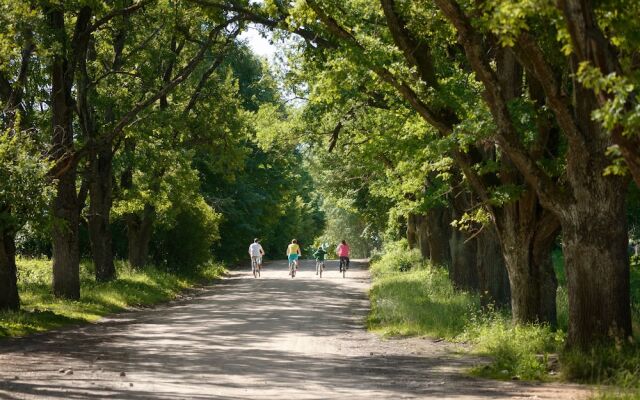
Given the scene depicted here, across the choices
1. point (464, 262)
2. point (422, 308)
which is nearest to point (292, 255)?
point (464, 262)

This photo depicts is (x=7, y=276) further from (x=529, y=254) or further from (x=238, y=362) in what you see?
(x=529, y=254)

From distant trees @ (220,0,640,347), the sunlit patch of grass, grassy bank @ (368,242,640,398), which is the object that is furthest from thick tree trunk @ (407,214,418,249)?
the sunlit patch of grass

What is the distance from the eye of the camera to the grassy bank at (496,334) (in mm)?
12016

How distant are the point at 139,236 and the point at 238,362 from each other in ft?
A: 74.4

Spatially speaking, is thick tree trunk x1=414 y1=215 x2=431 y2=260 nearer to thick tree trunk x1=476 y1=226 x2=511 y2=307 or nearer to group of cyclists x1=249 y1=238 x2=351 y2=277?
group of cyclists x1=249 y1=238 x2=351 y2=277

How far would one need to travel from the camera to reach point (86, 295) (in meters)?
25.6

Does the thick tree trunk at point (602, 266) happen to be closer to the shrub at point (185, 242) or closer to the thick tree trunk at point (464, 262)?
the thick tree trunk at point (464, 262)

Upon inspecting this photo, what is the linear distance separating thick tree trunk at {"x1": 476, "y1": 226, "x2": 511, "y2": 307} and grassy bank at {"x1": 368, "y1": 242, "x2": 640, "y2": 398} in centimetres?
48

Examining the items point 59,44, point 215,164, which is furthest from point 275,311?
point 215,164

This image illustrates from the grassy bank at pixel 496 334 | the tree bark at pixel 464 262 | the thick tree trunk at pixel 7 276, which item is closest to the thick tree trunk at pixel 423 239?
the grassy bank at pixel 496 334

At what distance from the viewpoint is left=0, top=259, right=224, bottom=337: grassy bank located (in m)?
Result: 19.4

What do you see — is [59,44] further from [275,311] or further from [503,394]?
[503,394]

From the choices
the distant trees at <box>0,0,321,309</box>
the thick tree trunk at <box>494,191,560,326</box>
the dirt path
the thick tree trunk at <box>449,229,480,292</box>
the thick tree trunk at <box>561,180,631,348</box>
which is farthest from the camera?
the thick tree trunk at <box>449,229,480,292</box>

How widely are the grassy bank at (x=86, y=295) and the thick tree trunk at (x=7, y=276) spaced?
0.34 m
